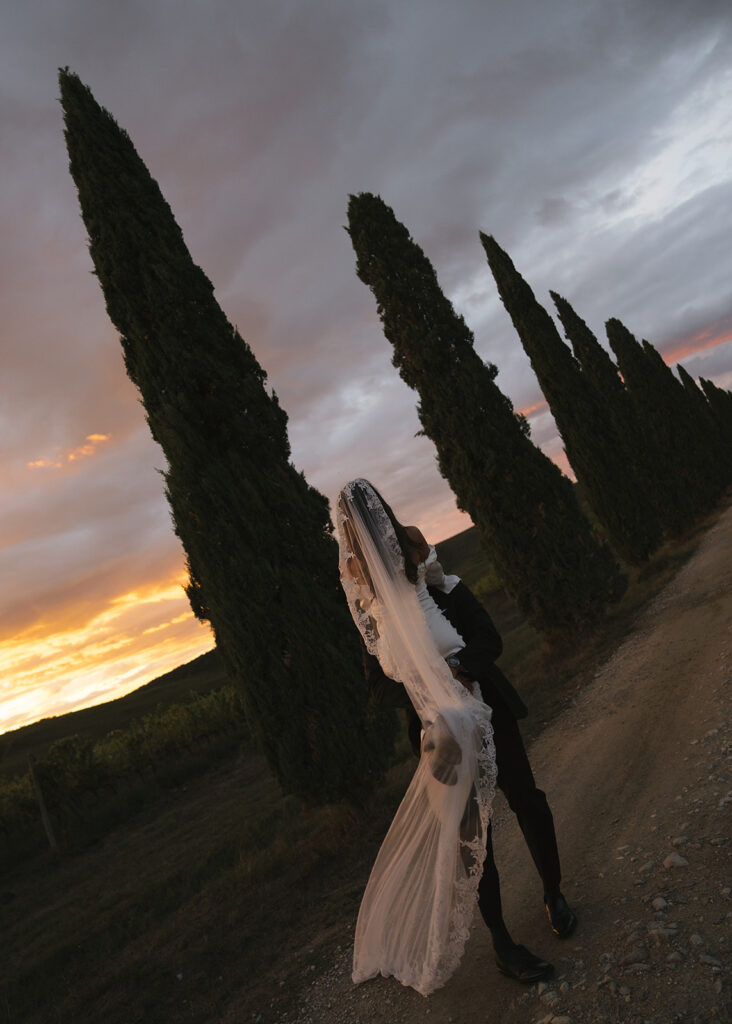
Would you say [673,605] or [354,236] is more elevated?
[354,236]

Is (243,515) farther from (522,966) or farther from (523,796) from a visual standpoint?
(522,966)

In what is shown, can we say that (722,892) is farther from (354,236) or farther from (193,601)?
(354,236)

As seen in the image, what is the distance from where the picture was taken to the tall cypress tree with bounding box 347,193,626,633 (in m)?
12.4

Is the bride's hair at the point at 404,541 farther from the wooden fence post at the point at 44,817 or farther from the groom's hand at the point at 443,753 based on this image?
the wooden fence post at the point at 44,817

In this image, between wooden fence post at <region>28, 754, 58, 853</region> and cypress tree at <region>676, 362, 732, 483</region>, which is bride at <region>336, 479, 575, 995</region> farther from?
cypress tree at <region>676, 362, 732, 483</region>

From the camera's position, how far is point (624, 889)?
346cm

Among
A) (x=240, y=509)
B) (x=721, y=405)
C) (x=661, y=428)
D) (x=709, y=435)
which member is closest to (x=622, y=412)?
(x=661, y=428)

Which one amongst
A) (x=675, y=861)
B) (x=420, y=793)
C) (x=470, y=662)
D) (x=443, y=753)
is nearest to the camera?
(x=443, y=753)

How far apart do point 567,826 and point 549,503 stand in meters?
8.78

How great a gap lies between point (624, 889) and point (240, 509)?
5632 mm

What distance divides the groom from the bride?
1cm

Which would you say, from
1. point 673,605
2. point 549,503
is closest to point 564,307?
point 549,503

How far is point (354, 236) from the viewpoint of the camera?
14.3m

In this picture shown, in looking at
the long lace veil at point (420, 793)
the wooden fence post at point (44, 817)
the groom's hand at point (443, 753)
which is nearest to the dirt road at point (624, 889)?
the long lace veil at point (420, 793)
